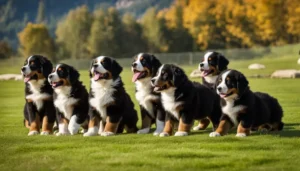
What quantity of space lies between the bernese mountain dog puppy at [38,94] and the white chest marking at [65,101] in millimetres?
364

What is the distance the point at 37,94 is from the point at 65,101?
30.5 inches

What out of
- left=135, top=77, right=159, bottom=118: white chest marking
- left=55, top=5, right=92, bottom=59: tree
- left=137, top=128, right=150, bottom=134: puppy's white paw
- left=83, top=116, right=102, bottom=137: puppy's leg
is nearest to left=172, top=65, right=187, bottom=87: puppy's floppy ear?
left=135, top=77, right=159, bottom=118: white chest marking

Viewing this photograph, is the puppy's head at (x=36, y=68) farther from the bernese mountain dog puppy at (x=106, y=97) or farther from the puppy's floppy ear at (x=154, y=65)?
the puppy's floppy ear at (x=154, y=65)

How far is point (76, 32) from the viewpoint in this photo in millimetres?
97125

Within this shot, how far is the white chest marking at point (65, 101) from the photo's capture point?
1303 cm

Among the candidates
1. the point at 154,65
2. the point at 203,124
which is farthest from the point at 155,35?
the point at 154,65

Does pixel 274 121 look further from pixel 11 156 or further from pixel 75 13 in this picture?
pixel 75 13

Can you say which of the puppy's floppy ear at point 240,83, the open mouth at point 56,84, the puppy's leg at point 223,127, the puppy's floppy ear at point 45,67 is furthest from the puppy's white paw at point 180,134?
the puppy's floppy ear at point 45,67

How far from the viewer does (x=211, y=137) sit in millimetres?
12094

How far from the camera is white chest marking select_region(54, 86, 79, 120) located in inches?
513

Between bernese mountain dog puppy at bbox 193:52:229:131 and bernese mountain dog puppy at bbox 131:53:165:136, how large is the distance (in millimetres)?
1297

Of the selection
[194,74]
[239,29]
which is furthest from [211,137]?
[239,29]

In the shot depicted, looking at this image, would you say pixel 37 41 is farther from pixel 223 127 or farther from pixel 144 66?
pixel 223 127

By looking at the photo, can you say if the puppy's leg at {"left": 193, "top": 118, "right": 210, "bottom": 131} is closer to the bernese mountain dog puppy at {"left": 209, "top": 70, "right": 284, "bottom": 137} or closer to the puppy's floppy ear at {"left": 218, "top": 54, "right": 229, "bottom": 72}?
the puppy's floppy ear at {"left": 218, "top": 54, "right": 229, "bottom": 72}
